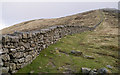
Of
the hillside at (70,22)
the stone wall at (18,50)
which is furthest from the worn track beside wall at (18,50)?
the hillside at (70,22)

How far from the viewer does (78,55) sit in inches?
418

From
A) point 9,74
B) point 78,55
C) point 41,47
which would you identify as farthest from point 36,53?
point 78,55

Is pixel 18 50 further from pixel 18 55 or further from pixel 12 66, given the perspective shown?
pixel 12 66

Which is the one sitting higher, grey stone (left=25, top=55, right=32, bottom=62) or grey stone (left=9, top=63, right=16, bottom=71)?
grey stone (left=25, top=55, right=32, bottom=62)

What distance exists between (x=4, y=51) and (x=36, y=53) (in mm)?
2990

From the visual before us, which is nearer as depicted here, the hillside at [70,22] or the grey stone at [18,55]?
the grey stone at [18,55]

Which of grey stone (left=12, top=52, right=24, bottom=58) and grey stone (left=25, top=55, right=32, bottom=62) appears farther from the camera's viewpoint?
grey stone (left=25, top=55, right=32, bottom=62)

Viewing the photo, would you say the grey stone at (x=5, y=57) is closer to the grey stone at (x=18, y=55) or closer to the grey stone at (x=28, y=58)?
the grey stone at (x=18, y=55)

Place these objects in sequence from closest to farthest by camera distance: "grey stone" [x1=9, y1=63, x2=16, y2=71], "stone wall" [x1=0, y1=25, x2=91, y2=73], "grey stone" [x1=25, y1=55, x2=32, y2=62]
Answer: "stone wall" [x1=0, y1=25, x2=91, y2=73] → "grey stone" [x1=9, y1=63, x2=16, y2=71] → "grey stone" [x1=25, y1=55, x2=32, y2=62]

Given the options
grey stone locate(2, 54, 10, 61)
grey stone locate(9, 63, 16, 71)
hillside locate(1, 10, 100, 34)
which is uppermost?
hillside locate(1, 10, 100, 34)

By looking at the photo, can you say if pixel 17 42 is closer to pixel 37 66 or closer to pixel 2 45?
pixel 2 45

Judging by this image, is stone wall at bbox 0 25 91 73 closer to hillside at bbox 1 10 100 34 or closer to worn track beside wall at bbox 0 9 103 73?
worn track beside wall at bbox 0 9 103 73

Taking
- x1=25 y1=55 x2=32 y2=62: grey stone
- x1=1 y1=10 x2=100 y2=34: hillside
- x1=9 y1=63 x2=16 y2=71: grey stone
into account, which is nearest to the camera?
x1=9 y1=63 x2=16 y2=71: grey stone

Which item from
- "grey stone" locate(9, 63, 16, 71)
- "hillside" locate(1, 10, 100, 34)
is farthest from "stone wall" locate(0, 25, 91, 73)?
"hillside" locate(1, 10, 100, 34)
